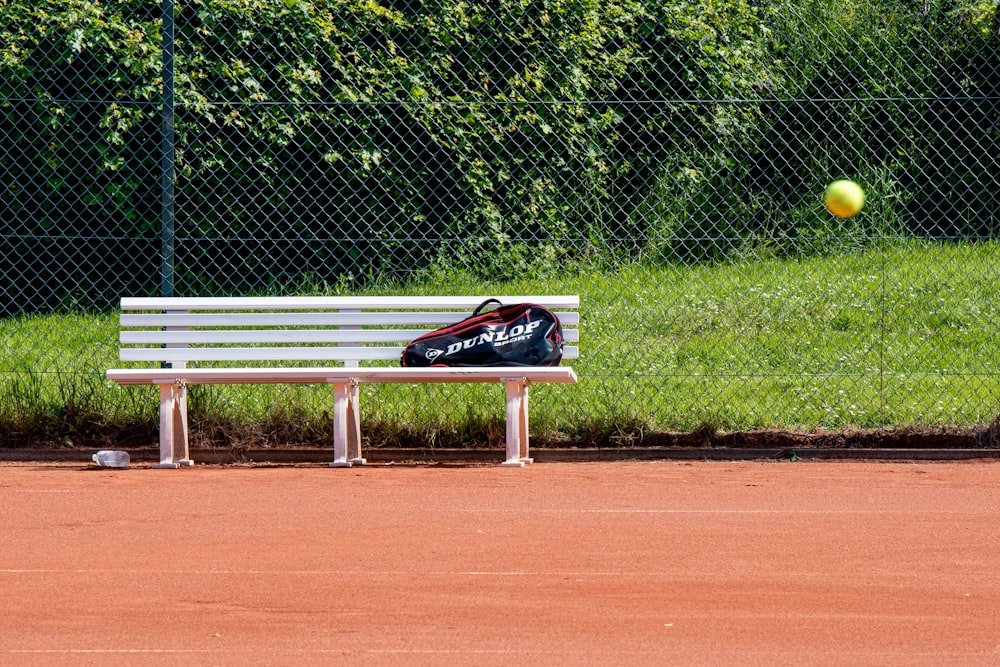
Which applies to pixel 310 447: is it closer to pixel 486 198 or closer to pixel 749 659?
pixel 486 198

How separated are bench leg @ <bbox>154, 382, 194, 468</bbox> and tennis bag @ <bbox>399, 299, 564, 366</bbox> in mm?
1261

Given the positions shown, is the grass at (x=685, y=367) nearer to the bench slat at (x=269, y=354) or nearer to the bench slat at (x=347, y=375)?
the bench slat at (x=269, y=354)

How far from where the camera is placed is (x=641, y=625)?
3607 mm

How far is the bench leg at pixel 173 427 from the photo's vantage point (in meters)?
6.82

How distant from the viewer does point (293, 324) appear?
23.5 feet

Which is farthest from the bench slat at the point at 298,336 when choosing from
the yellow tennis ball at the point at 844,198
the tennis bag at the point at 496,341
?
the yellow tennis ball at the point at 844,198

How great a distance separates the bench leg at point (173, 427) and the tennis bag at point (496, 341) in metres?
1.26

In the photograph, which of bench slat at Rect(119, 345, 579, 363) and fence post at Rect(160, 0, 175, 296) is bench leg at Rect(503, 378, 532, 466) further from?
fence post at Rect(160, 0, 175, 296)

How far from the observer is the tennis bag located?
676 cm

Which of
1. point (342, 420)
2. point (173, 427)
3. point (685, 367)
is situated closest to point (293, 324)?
point (342, 420)

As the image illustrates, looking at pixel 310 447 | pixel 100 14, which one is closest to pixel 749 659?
pixel 310 447

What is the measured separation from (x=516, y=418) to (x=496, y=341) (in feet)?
1.39

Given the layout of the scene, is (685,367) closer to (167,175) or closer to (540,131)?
(540,131)

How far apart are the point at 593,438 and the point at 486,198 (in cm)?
164
